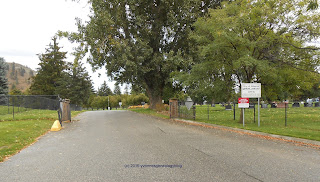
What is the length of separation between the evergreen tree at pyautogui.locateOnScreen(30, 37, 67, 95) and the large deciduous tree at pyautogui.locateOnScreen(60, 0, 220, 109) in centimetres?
3308

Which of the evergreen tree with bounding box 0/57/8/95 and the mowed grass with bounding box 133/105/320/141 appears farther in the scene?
the evergreen tree with bounding box 0/57/8/95

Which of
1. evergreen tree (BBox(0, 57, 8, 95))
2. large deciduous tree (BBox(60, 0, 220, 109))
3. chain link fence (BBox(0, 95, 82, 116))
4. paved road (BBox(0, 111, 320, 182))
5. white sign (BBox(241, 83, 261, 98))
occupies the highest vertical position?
large deciduous tree (BBox(60, 0, 220, 109))

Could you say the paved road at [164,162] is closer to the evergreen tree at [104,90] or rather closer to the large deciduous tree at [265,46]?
the large deciduous tree at [265,46]

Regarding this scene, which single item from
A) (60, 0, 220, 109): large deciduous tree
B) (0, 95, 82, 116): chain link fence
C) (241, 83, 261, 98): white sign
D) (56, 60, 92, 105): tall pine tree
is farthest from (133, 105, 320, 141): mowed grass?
(56, 60, 92, 105): tall pine tree

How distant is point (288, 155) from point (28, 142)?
29.5ft

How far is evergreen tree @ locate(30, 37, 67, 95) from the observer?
5328 cm

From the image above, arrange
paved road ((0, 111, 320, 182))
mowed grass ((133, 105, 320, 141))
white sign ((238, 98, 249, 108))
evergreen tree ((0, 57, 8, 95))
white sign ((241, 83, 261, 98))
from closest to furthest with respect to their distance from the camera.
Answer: paved road ((0, 111, 320, 182))
mowed grass ((133, 105, 320, 141))
white sign ((241, 83, 261, 98))
white sign ((238, 98, 249, 108))
evergreen tree ((0, 57, 8, 95))

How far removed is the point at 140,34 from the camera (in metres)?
24.1

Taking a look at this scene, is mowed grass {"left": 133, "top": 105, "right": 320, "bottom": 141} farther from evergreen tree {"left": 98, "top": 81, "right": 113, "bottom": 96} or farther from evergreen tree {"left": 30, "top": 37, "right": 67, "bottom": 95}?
evergreen tree {"left": 98, "top": 81, "right": 113, "bottom": 96}

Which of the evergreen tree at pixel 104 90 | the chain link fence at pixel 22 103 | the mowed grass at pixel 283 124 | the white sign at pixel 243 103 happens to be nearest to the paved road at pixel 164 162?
the mowed grass at pixel 283 124

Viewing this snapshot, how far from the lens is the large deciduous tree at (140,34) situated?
70.9ft

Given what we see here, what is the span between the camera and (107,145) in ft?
27.5

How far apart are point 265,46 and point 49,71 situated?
52067 mm

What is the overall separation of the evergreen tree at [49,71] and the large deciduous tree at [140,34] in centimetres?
3308
